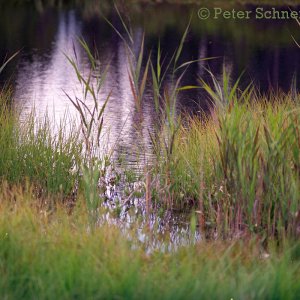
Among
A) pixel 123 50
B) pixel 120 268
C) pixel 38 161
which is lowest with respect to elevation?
pixel 123 50

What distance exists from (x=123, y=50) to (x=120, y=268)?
13.7m

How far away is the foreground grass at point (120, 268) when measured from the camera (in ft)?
10.2

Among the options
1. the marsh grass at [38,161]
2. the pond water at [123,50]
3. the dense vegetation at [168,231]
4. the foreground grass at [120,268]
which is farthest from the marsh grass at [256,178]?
the pond water at [123,50]

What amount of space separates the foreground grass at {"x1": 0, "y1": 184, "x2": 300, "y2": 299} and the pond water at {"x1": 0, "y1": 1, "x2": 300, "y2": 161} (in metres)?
4.07

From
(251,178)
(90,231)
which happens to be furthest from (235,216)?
(90,231)

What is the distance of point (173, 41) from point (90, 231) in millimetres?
14680

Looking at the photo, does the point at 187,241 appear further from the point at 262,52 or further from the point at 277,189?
the point at 262,52

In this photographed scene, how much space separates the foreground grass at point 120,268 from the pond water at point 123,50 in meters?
4.07

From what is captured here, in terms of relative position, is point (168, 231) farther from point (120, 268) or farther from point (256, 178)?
point (120, 268)

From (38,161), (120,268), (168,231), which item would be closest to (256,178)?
(168,231)

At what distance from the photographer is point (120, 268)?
320 cm

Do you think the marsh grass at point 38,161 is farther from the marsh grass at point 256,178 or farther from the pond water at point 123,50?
the pond water at point 123,50

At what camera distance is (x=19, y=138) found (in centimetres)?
601

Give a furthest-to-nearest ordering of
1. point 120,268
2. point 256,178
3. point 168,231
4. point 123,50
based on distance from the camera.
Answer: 1. point 123,50
2. point 256,178
3. point 168,231
4. point 120,268
